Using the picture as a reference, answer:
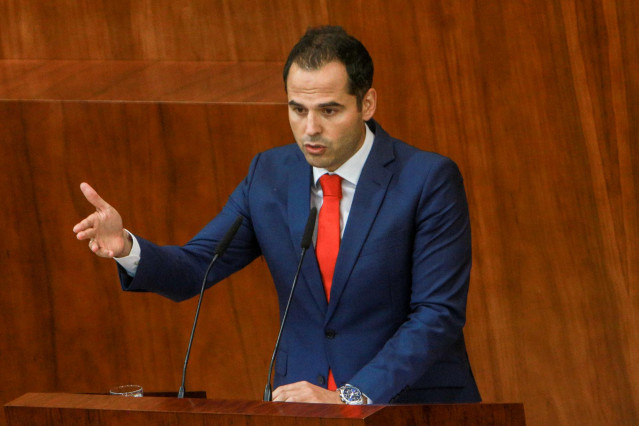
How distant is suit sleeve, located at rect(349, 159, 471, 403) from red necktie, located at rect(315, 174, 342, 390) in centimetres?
15

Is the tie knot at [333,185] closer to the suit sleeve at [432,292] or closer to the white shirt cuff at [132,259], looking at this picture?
the suit sleeve at [432,292]

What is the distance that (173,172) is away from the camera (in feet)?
8.64

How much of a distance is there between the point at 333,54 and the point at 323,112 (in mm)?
109

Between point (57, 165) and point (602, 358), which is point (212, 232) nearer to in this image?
point (57, 165)

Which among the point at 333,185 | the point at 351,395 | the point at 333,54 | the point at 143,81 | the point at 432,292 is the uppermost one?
the point at 143,81

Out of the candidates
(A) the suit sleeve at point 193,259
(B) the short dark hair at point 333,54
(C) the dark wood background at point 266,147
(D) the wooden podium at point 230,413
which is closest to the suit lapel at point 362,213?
(B) the short dark hair at point 333,54

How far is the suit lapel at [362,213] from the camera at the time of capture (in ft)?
5.75

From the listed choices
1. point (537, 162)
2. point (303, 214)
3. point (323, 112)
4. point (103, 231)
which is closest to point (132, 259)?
point (103, 231)

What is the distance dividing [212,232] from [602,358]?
1.39 metres

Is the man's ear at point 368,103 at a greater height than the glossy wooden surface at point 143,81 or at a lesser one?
lesser

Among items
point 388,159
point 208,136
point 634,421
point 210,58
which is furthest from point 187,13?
point 634,421

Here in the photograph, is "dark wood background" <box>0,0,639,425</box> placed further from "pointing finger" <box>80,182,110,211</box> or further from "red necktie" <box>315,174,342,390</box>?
"pointing finger" <box>80,182,110,211</box>

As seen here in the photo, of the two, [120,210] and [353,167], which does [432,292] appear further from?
→ [120,210]

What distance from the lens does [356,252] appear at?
175cm
